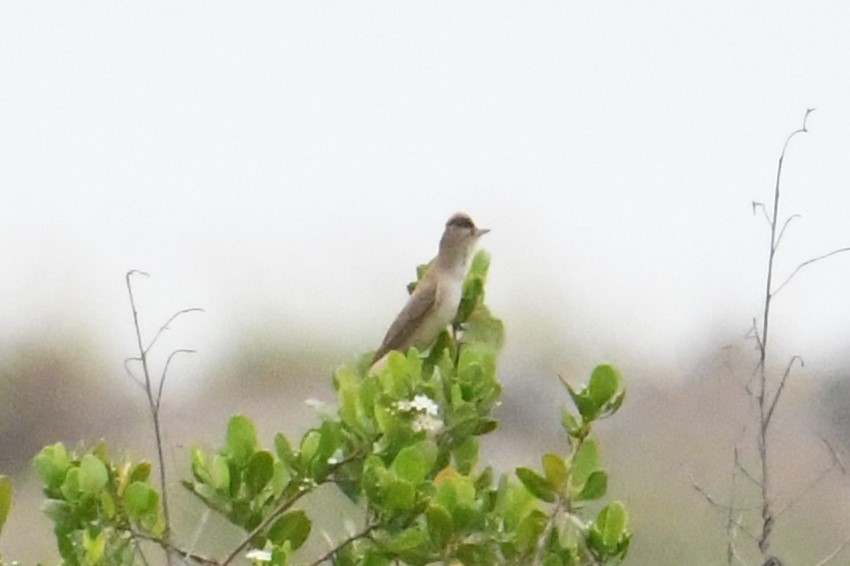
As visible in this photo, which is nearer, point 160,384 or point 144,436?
point 160,384

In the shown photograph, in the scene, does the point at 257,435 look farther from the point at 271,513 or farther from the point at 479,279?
the point at 479,279

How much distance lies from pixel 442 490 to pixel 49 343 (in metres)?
1.33

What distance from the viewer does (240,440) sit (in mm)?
928

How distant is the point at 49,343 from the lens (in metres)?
2.08

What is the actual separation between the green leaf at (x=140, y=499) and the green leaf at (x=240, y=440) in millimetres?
60

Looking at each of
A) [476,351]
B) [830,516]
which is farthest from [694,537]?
[476,351]

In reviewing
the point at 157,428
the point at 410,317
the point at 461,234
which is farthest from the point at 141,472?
the point at 461,234

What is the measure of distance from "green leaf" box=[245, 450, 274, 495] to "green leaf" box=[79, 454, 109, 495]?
4.0 inches

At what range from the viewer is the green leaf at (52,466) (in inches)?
35.9

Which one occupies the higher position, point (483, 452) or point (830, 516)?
point (483, 452)

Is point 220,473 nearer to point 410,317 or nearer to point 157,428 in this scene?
point 157,428

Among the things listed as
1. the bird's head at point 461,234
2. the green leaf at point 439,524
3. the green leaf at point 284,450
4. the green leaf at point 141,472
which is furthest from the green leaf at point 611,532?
the bird's head at point 461,234

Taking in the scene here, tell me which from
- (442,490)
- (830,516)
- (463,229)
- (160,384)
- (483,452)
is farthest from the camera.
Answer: (463,229)

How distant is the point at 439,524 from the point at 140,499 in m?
0.21
